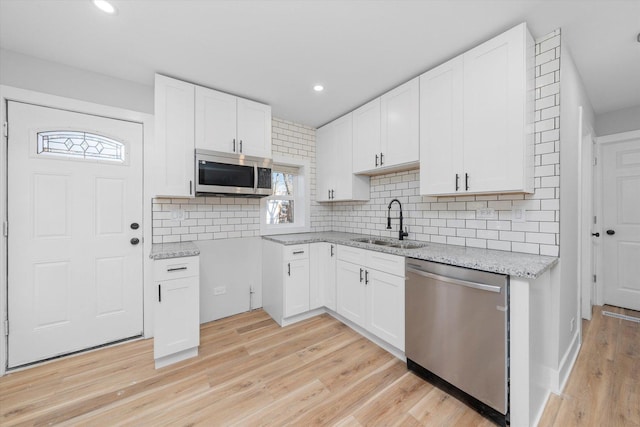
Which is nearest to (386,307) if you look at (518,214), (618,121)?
(518,214)

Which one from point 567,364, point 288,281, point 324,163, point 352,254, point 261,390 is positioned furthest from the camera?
point 324,163

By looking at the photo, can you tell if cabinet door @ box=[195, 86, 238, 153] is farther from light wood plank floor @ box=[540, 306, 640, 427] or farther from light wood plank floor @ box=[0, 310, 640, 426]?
light wood plank floor @ box=[540, 306, 640, 427]

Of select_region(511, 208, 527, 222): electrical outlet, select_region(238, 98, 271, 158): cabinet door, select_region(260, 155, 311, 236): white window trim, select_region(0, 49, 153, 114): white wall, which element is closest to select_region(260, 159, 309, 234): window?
select_region(260, 155, 311, 236): white window trim

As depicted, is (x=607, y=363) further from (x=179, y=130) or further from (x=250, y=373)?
(x=179, y=130)

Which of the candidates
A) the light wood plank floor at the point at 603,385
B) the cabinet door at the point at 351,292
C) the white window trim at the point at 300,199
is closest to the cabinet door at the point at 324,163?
the white window trim at the point at 300,199

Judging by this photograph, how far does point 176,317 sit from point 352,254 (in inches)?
66.5

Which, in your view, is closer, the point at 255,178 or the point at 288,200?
the point at 255,178

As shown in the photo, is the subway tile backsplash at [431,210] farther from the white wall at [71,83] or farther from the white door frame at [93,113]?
the white wall at [71,83]

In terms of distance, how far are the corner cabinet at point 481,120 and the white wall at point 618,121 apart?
2.47 metres

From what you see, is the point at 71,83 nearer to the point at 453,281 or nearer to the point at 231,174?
the point at 231,174

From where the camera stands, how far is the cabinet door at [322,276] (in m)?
2.85

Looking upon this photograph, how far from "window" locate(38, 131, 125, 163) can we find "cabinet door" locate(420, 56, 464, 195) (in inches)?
114

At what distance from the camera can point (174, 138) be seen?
2330 mm

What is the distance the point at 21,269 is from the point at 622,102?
6219 millimetres
